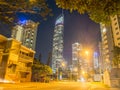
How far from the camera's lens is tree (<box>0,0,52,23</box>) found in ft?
31.3

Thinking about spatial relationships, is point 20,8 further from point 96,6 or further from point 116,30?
point 116,30

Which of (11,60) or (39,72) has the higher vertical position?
(11,60)

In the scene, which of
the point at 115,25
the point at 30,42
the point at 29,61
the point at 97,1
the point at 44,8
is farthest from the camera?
the point at 30,42

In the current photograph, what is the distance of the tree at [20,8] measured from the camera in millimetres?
9539

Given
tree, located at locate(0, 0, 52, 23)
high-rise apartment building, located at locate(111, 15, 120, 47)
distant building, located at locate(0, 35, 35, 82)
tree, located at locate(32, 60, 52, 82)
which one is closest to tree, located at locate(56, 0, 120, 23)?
tree, located at locate(0, 0, 52, 23)

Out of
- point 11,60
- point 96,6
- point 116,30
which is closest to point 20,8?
point 96,6

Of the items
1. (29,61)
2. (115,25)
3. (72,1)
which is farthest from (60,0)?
(115,25)

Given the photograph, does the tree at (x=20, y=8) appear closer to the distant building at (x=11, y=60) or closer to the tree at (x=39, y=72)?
the distant building at (x=11, y=60)

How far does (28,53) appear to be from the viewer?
49031 mm

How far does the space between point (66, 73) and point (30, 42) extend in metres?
42.4

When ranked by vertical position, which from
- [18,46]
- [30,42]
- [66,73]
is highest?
[30,42]

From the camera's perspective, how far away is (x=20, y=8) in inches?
381

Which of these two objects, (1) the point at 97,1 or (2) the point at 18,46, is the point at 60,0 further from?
(2) the point at 18,46

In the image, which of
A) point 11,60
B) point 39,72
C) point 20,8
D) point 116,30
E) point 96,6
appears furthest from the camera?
point 116,30
